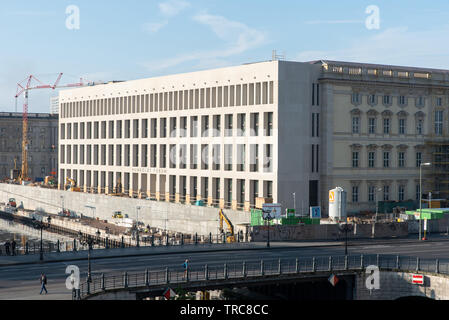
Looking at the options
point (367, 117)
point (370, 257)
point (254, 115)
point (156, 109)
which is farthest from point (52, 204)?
point (370, 257)

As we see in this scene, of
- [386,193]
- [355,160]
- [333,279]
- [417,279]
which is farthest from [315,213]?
[333,279]

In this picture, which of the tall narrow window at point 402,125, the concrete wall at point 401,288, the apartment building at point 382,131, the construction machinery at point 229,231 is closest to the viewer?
the concrete wall at point 401,288

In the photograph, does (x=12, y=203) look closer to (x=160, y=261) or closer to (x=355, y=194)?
(x=355, y=194)

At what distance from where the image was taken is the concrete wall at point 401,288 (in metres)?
56.9

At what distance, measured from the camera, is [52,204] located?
148m

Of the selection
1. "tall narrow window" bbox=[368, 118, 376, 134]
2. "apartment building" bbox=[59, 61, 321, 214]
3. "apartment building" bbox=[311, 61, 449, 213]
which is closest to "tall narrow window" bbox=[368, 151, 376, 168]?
"apartment building" bbox=[311, 61, 449, 213]

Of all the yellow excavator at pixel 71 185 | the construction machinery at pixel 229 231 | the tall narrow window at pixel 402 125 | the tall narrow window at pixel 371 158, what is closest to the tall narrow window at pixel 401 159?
the tall narrow window at pixel 402 125

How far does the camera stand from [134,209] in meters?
117

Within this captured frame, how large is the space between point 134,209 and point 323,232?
44.3 m

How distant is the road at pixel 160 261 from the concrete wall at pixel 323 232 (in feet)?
12.1

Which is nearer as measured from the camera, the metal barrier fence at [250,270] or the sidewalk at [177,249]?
the metal barrier fence at [250,270]

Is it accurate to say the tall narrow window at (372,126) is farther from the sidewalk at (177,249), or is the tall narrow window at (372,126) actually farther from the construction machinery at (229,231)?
the construction machinery at (229,231)

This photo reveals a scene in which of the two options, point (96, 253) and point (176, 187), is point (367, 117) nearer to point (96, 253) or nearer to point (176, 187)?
point (176, 187)

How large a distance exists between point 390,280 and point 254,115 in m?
44.8
